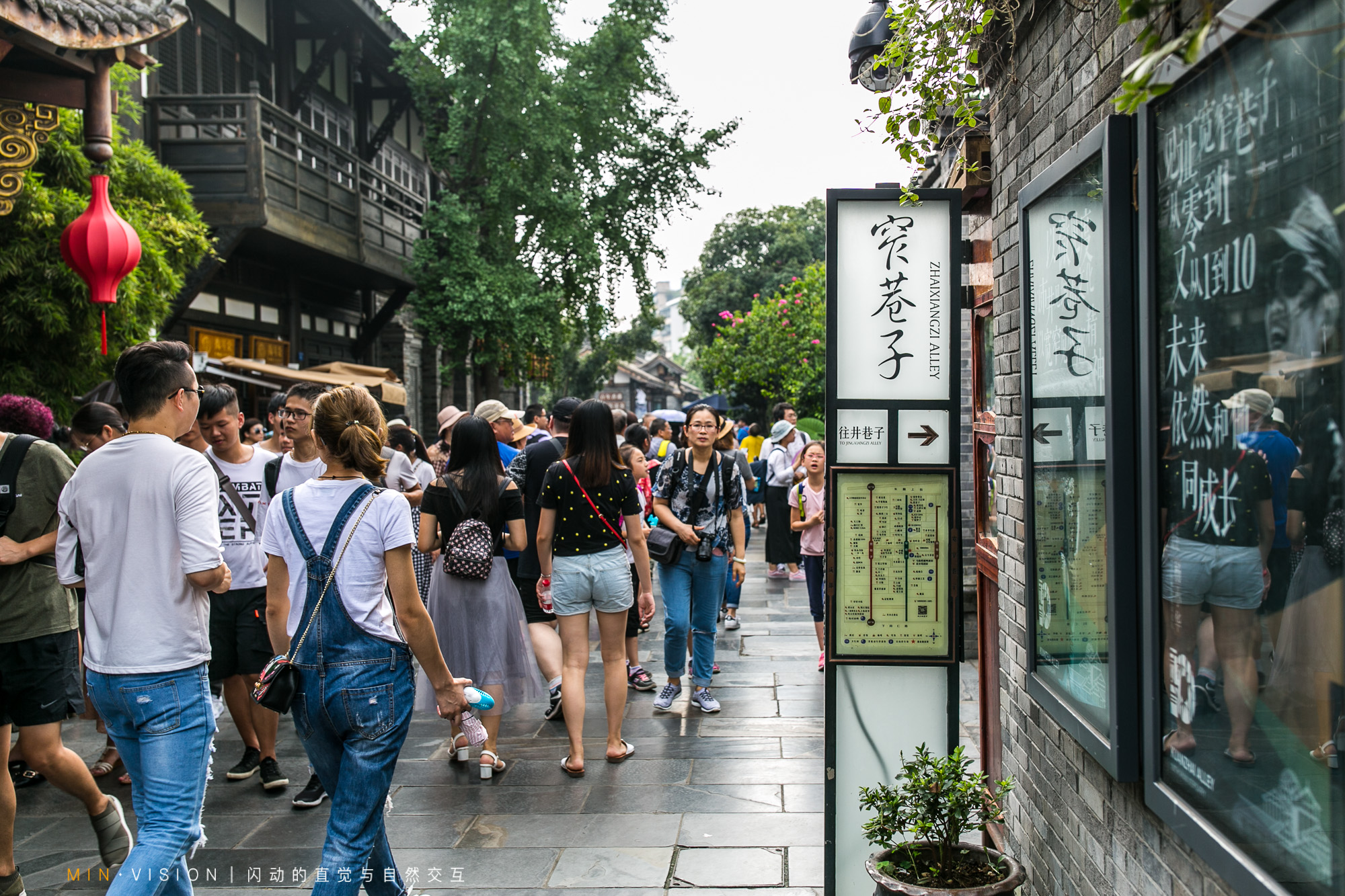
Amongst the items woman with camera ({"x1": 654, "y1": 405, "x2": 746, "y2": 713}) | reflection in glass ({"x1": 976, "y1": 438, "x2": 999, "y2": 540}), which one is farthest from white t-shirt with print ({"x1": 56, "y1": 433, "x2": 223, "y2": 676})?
reflection in glass ({"x1": 976, "y1": 438, "x2": 999, "y2": 540})

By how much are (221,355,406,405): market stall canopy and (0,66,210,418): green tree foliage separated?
239 centimetres

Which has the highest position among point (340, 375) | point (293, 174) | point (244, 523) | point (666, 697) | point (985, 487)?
point (293, 174)

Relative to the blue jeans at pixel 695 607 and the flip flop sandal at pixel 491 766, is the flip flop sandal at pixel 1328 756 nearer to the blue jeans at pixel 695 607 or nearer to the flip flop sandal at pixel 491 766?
the flip flop sandal at pixel 491 766

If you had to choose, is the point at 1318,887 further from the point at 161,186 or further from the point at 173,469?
the point at 161,186

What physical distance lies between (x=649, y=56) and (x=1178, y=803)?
2018cm

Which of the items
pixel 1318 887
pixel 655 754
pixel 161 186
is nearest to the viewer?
pixel 1318 887

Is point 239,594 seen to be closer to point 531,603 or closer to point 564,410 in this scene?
point 531,603

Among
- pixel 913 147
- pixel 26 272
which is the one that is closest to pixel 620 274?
pixel 26 272

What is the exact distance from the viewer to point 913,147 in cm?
344

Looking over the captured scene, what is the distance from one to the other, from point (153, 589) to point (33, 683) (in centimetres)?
111

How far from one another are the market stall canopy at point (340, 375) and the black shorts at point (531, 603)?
6669mm

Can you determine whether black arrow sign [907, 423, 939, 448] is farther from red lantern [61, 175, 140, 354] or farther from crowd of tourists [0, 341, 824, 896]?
red lantern [61, 175, 140, 354]

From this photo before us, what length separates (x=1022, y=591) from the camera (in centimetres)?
343

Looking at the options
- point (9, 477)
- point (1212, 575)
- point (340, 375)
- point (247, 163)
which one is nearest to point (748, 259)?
point (340, 375)
